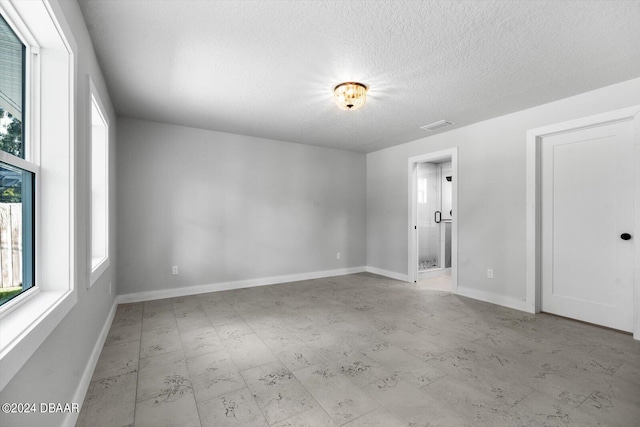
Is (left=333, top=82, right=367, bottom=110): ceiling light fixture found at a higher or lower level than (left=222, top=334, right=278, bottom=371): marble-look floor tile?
higher

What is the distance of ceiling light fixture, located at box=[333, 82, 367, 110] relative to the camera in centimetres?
294

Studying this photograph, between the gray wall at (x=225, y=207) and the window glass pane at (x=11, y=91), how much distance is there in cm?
275

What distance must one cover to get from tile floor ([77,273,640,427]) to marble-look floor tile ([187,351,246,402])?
12 millimetres

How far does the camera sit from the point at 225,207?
186 inches

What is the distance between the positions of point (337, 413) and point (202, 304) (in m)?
2.70

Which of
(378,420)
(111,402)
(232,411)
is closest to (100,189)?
(111,402)

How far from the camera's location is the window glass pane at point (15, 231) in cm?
130

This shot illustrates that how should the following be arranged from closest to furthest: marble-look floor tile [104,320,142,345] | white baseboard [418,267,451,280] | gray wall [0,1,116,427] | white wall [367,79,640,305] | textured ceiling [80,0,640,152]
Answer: gray wall [0,1,116,427] → textured ceiling [80,0,640,152] → marble-look floor tile [104,320,142,345] → white wall [367,79,640,305] → white baseboard [418,267,451,280]

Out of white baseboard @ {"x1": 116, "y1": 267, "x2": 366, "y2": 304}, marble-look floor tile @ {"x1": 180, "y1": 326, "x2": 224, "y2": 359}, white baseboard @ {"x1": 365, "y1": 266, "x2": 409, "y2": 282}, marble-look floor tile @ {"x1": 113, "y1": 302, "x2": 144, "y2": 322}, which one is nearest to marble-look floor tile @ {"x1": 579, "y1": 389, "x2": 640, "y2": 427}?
marble-look floor tile @ {"x1": 180, "y1": 326, "x2": 224, "y2": 359}

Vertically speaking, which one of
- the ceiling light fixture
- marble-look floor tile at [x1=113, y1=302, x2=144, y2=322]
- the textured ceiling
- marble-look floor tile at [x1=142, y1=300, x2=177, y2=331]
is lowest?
marble-look floor tile at [x1=142, y1=300, x2=177, y2=331]

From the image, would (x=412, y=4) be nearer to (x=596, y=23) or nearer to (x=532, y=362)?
(x=596, y=23)

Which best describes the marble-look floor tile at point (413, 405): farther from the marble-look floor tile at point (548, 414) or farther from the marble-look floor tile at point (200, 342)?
the marble-look floor tile at point (200, 342)

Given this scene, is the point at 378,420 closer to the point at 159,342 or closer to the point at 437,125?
the point at 159,342

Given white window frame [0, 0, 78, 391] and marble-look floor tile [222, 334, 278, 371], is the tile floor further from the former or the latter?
white window frame [0, 0, 78, 391]
